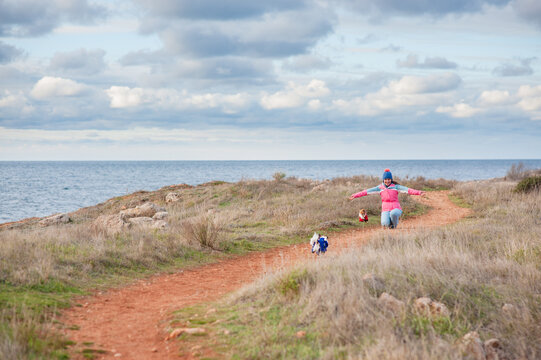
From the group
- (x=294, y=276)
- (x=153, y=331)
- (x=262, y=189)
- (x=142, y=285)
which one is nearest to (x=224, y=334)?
(x=153, y=331)

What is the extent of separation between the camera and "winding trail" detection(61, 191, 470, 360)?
5.41 meters

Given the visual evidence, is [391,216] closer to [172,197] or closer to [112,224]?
[112,224]

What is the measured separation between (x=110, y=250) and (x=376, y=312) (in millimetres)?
6696

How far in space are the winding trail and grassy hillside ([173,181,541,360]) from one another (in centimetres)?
42

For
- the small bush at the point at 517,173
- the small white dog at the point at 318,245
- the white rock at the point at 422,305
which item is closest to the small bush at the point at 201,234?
the small white dog at the point at 318,245

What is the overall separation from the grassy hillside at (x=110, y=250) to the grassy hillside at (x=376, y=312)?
6.29 feet

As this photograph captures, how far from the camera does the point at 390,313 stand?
5543 millimetres

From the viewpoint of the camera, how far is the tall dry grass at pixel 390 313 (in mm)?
4906

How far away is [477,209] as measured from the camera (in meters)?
19.1

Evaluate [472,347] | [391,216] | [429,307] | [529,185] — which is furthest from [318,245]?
A: [529,185]

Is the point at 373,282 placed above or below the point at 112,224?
above

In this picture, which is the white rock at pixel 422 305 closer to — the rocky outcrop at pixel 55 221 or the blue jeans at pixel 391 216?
the blue jeans at pixel 391 216

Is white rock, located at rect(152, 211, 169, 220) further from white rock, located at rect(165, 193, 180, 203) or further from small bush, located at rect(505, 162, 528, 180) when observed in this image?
small bush, located at rect(505, 162, 528, 180)

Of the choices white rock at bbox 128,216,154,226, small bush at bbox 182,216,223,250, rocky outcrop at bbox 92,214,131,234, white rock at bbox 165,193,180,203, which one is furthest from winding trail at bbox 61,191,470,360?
white rock at bbox 165,193,180,203
